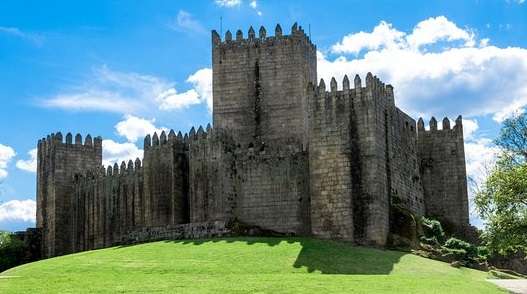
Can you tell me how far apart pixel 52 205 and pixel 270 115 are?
65.5 feet

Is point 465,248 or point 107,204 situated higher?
point 107,204

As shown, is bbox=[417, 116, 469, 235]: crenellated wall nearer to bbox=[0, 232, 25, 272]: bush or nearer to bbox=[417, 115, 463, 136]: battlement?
bbox=[417, 115, 463, 136]: battlement

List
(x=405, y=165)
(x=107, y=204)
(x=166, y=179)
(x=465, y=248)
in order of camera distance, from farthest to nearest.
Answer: (x=107, y=204)
(x=166, y=179)
(x=405, y=165)
(x=465, y=248)

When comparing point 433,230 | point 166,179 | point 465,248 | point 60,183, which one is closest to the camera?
point 465,248

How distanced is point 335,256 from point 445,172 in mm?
16978

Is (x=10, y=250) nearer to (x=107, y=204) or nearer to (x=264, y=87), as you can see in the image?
(x=107, y=204)

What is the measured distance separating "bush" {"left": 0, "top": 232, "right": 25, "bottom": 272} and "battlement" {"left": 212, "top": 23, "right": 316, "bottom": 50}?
20.9 metres

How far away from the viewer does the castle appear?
42.5 meters

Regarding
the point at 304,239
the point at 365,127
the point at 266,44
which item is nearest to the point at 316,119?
the point at 365,127

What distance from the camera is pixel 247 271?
3262 centimetres

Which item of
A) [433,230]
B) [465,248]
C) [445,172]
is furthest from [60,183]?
[465,248]

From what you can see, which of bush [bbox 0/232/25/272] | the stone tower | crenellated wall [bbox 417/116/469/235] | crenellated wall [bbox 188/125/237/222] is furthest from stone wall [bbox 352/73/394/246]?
bush [bbox 0/232/25/272]

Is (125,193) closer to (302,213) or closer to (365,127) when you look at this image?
(302,213)

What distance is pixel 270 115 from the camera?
5178 centimetres
